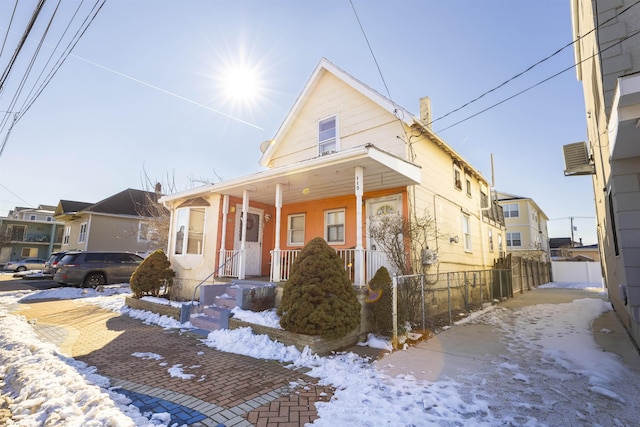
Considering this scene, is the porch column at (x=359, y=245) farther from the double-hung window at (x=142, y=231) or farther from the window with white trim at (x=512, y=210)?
the window with white trim at (x=512, y=210)

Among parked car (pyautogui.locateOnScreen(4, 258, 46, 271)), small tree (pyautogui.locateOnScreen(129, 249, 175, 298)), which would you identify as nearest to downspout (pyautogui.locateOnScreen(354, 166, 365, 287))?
small tree (pyautogui.locateOnScreen(129, 249, 175, 298))

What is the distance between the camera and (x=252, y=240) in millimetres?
10922

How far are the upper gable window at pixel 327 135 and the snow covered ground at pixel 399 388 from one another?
6486 millimetres

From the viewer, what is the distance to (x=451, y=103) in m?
8.64

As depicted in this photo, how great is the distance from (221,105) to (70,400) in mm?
10157

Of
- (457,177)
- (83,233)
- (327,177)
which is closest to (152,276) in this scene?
(327,177)

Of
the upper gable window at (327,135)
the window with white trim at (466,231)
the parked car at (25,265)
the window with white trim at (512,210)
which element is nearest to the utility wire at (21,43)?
the upper gable window at (327,135)

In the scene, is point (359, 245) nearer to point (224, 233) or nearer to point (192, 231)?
point (224, 233)

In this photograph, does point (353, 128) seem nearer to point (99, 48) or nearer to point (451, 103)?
point (451, 103)

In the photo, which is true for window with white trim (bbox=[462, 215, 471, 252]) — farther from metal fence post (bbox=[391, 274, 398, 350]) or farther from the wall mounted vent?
metal fence post (bbox=[391, 274, 398, 350])

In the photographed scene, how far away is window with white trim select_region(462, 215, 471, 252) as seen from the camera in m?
12.2

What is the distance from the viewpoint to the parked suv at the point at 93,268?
45.9 feet

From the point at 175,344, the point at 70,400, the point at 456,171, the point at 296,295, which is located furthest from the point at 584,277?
the point at 70,400

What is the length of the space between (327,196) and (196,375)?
655cm
